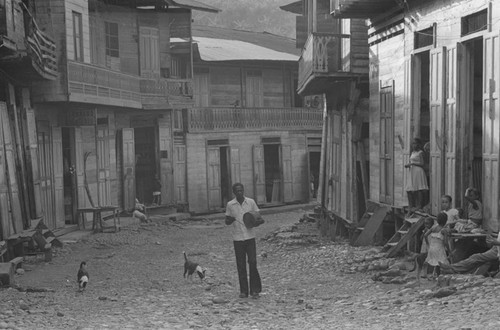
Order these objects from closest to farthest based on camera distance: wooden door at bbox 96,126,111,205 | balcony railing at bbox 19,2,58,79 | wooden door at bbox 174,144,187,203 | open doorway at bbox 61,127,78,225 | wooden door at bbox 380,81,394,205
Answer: wooden door at bbox 380,81,394,205 → balcony railing at bbox 19,2,58,79 → open doorway at bbox 61,127,78,225 → wooden door at bbox 96,126,111,205 → wooden door at bbox 174,144,187,203

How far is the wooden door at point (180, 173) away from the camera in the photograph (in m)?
28.0

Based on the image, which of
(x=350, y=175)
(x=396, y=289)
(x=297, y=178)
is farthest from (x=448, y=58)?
(x=297, y=178)

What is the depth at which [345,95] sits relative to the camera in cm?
1934

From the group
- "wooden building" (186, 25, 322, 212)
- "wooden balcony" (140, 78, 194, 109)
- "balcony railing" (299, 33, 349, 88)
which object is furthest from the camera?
"wooden building" (186, 25, 322, 212)

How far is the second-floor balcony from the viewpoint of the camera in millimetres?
17438

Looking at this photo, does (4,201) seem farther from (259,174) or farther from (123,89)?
(259,174)

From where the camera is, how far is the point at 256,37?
126 ft

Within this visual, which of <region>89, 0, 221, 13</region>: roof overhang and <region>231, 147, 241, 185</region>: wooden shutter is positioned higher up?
<region>89, 0, 221, 13</region>: roof overhang

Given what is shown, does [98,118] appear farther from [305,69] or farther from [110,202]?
[305,69]

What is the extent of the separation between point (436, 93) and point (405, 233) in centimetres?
249

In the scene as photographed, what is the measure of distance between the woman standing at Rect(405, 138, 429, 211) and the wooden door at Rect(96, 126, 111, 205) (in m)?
11.2

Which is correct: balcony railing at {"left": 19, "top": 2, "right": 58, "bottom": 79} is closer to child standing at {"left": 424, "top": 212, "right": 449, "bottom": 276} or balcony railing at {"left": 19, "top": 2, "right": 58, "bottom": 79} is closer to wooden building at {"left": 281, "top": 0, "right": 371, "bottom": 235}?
wooden building at {"left": 281, "top": 0, "right": 371, "bottom": 235}

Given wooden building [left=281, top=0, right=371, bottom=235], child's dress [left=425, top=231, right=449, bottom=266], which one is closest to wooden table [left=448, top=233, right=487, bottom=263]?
child's dress [left=425, top=231, right=449, bottom=266]

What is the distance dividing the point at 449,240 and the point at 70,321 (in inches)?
212
